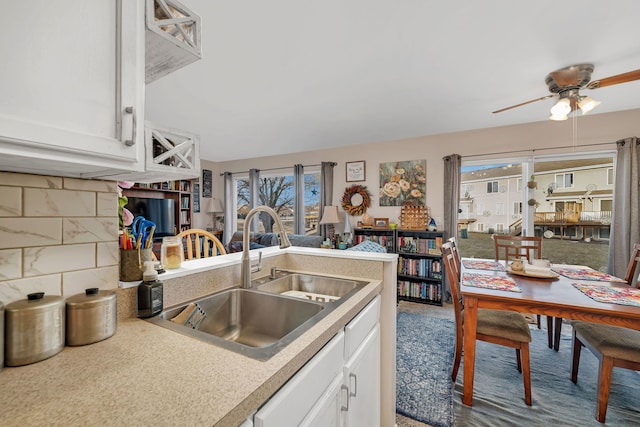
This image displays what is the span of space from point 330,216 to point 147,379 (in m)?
3.87

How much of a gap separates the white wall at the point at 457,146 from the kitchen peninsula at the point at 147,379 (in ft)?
11.4

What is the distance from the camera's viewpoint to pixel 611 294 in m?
1.68

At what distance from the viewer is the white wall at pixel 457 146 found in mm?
3045

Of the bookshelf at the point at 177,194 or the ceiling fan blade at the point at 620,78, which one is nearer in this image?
the ceiling fan blade at the point at 620,78

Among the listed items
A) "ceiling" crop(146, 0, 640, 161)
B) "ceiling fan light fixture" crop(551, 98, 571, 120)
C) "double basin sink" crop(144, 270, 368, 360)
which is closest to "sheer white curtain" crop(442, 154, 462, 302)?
"ceiling" crop(146, 0, 640, 161)

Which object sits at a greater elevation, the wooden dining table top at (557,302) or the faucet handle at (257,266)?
the faucet handle at (257,266)

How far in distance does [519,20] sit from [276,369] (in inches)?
87.1

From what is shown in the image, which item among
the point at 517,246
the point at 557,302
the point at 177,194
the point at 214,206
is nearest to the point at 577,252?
the point at 517,246

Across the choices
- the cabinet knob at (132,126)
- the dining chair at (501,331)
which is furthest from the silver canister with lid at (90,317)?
the dining chair at (501,331)

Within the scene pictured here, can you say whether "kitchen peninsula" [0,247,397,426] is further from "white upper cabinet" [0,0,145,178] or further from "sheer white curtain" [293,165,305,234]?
"sheer white curtain" [293,165,305,234]

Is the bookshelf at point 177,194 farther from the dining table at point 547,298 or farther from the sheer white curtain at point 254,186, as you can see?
the dining table at point 547,298

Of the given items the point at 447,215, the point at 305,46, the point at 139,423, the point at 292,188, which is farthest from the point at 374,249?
the point at 292,188

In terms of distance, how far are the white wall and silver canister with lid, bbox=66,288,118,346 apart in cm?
390

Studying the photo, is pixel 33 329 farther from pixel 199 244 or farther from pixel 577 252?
pixel 577 252
